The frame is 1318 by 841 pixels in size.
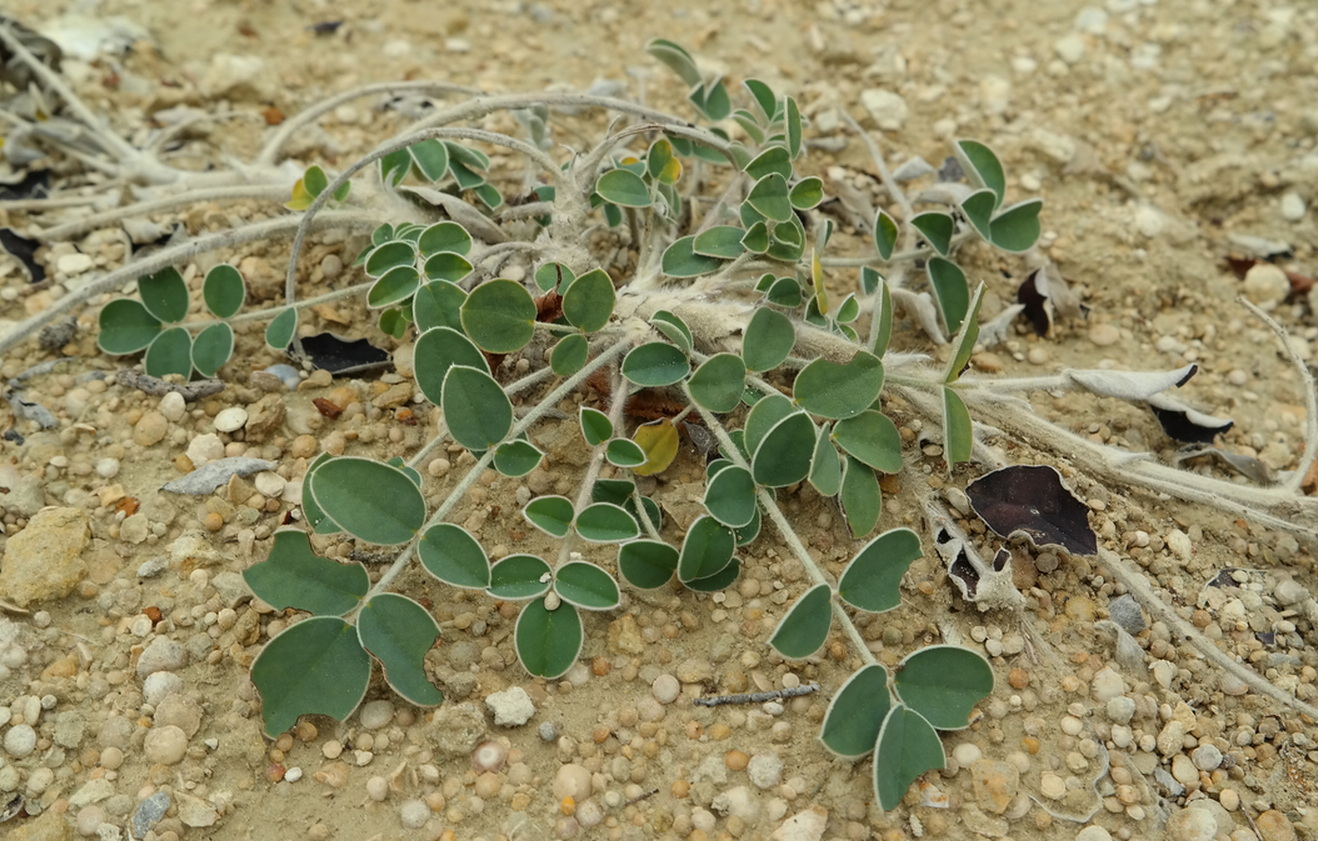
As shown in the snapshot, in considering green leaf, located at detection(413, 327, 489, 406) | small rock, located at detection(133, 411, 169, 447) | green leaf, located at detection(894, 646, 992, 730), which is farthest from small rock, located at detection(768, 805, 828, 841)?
small rock, located at detection(133, 411, 169, 447)

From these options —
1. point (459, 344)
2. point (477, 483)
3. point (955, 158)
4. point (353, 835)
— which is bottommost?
point (353, 835)

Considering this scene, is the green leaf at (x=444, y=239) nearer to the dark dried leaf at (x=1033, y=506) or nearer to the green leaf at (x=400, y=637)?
the green leaf at (x=400, y=637)

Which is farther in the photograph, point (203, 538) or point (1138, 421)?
point (1138, 421)

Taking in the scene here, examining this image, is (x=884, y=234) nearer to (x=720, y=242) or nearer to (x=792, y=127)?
(x=792, y=127)

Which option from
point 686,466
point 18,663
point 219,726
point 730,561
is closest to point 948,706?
point 730,561

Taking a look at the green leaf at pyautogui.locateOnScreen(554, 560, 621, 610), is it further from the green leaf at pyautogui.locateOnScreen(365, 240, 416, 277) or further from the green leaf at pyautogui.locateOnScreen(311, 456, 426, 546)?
the green leaf at pyautogui.locateOnScreen(365, 240, 416, 277)

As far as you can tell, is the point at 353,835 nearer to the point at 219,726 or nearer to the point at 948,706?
the point at 219,726

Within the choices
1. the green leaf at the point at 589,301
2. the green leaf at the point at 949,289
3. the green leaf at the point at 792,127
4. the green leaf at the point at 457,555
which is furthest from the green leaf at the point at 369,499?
the green leaf at the point at 949,289
